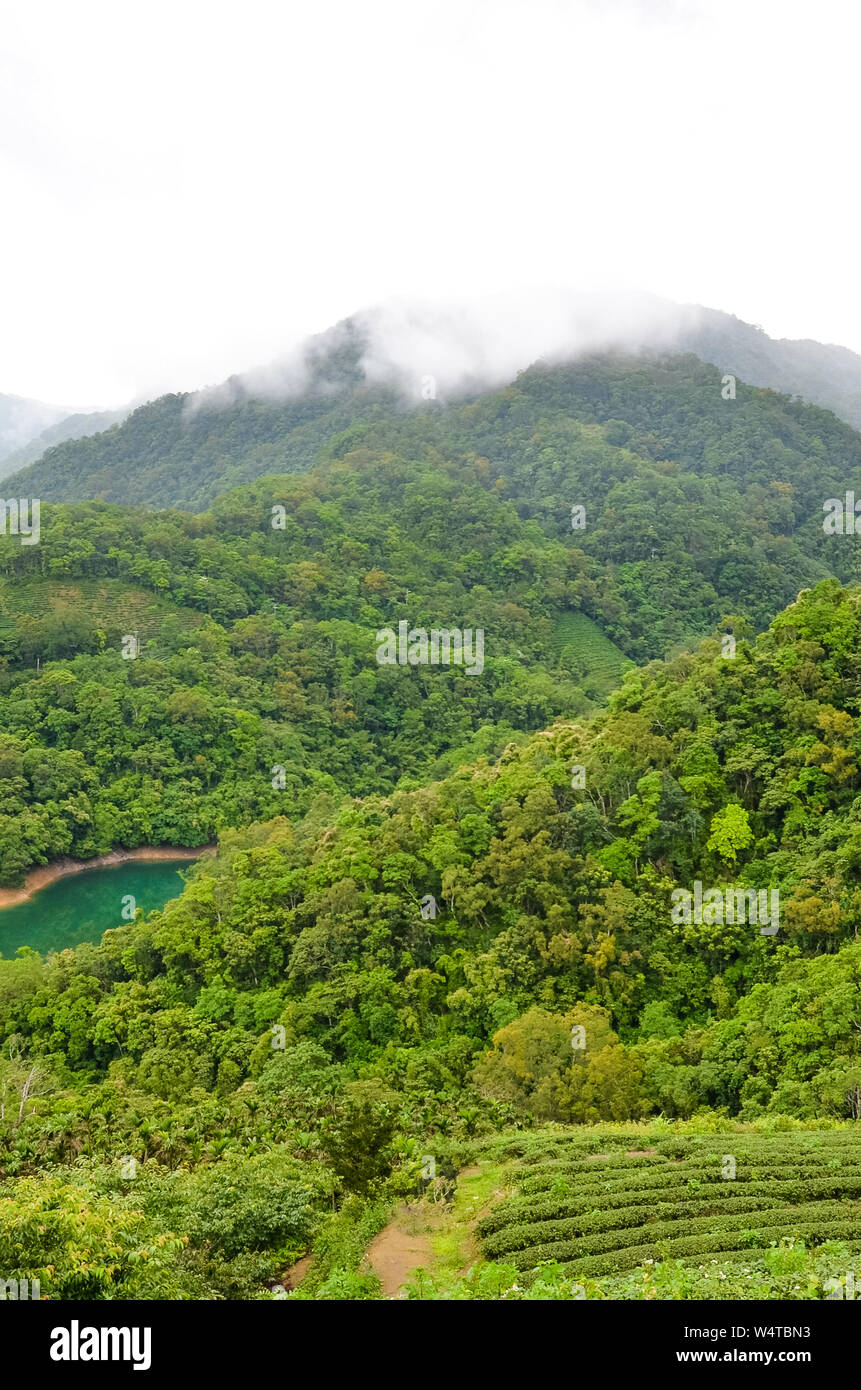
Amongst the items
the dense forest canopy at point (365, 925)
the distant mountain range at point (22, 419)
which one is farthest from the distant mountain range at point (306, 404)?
the distant mountain range at point (22, 419)

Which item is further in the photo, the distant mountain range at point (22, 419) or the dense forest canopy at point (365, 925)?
the distant mountain range at point (22, 419)

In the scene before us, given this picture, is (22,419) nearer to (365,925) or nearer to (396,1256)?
(365,925)

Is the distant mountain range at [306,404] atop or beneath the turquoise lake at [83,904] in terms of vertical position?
atop

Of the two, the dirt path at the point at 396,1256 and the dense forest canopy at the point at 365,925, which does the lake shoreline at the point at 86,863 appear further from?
the dirt path at the point at 396,1256

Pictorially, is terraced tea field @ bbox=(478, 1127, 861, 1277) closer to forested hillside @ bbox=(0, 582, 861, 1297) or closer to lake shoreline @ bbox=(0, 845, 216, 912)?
forested hillside @ bbox=(0, 582, 861, 1297)

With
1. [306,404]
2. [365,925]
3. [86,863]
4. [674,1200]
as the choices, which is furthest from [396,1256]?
[306,404]

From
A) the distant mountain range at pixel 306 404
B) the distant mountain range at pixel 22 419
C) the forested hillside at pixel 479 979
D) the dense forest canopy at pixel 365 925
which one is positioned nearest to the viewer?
the dense forest canopy at pixel 365 925
